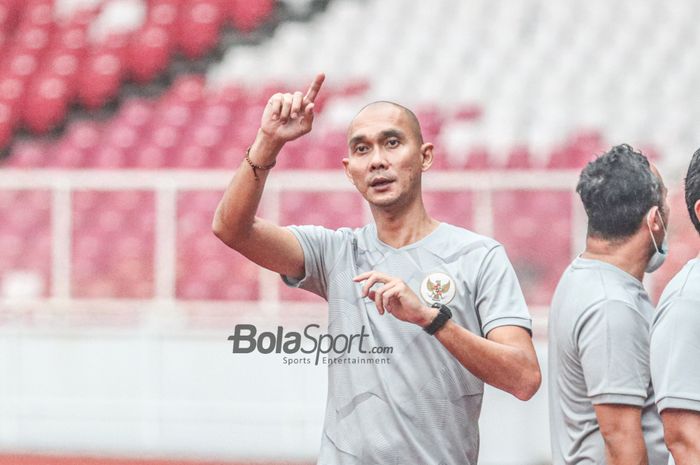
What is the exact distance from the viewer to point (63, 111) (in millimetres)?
11109

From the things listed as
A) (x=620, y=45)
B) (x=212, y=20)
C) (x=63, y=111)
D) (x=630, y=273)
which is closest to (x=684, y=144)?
(x=620, y=45)

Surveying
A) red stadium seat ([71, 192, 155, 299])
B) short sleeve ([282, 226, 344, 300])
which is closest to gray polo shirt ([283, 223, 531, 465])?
short sleeve ([282, 226, 344, 300])

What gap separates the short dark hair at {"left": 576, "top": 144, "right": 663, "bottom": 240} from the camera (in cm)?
280

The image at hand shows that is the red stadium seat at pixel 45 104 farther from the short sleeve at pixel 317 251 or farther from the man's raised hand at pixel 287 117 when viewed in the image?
the man's raised hand at pixel 287 117

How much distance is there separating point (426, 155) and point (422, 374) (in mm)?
552

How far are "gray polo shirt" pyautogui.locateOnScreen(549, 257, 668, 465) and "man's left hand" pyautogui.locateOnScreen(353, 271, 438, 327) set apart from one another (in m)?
0.41

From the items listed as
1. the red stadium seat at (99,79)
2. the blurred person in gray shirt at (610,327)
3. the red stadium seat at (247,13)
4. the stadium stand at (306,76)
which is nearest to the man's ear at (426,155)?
the blurred person in gray shirt at (610,327)

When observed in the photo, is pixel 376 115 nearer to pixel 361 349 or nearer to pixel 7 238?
pixel 361 349

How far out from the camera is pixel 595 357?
2.65m

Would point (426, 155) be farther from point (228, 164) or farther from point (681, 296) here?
point (228, 164)

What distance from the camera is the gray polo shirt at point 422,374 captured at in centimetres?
273

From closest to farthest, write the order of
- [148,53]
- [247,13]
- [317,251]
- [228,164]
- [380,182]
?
[380,182] → [317,251] → [228,164] → [148,53] → [247,13]

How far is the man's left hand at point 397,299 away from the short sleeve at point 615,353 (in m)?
0.40

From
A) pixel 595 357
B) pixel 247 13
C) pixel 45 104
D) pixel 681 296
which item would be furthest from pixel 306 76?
pixel 681 296
